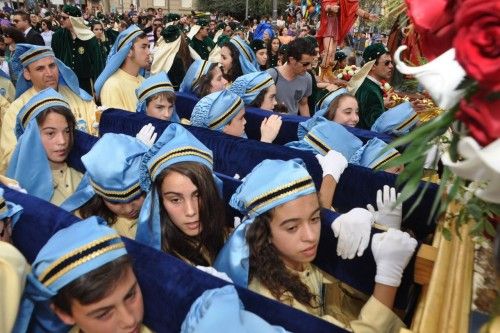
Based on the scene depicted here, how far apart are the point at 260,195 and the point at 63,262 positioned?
79 cm

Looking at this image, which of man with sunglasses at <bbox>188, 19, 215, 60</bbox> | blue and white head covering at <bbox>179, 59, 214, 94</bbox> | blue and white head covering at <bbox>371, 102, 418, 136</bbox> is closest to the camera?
blue and white head covering at <bbox>371, 102, 418, 136</bbox>

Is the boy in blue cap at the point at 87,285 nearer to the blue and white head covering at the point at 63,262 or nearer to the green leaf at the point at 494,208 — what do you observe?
the blue and white head covering at the point at 63,262

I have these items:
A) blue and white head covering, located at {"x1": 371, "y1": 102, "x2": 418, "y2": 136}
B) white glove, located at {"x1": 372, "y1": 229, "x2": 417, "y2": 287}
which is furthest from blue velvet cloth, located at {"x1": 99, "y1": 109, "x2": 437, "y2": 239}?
blue and white head covering, located at {"x1": 371, "y1": 102, "x2": 418, "y2": 136}

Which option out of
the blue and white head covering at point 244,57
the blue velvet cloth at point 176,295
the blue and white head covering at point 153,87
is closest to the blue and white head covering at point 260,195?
the blue velvet cloth at point 176,295

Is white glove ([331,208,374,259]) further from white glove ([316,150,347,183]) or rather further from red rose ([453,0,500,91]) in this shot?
red rose ([453,0,500,91])

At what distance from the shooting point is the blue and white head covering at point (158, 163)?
7.18 feet

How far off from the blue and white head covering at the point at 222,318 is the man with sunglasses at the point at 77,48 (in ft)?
20.1

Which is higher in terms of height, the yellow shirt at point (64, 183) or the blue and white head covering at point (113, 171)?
the blue and white head covering at point (113, 171)

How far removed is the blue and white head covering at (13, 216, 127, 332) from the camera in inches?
62.7

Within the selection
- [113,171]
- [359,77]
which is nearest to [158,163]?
[113,171]

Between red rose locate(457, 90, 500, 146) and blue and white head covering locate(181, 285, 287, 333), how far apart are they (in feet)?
2.80

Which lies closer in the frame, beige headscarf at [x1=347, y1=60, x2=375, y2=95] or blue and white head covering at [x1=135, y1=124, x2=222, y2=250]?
blue and white head covering at [x1=135, y1=124, x2=222, y2=250]

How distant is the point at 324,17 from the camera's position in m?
6.98

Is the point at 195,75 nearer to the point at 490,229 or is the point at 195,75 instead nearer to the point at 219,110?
the point at 219,110
